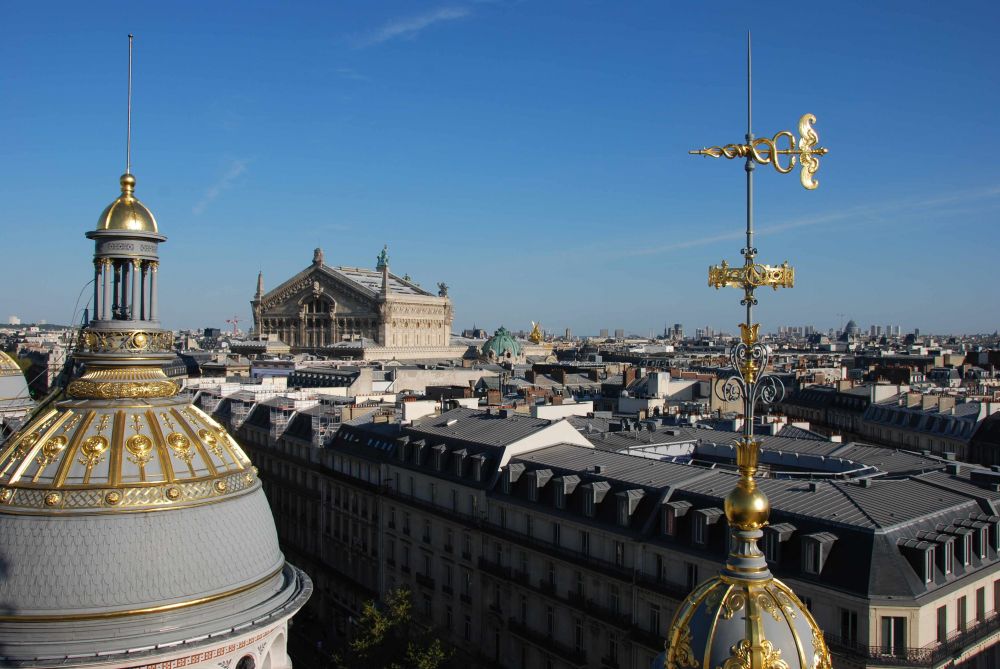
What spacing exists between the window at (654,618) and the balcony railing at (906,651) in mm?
5206

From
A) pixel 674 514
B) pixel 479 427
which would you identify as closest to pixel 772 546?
pixel 674 514

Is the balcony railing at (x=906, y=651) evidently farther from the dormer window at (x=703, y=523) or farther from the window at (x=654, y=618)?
the window at (x=654, y=618)

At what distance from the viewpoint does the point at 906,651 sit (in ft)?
70.3

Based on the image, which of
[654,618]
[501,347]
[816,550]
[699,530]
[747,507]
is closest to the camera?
[747,507]

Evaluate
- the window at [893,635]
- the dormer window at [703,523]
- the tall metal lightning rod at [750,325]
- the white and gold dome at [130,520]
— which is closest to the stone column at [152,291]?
the white and gold dome at [130,520]

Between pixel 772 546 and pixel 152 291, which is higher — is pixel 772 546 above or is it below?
below

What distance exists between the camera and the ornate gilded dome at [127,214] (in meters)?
16.8

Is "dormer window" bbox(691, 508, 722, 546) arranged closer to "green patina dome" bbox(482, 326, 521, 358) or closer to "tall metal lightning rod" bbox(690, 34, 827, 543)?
"tall metal lightning rod" bbox(690, 34, 827, 543)

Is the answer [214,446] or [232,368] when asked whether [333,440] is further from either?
[232,368]

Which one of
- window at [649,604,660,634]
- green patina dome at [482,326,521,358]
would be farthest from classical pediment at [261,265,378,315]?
window at [649,604,660,634]

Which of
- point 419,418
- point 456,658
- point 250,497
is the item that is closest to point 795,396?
point 419,418

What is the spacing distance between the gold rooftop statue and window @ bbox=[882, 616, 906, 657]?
45.0 ft

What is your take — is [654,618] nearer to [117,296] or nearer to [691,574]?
[691,574]

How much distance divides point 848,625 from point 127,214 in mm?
18318
